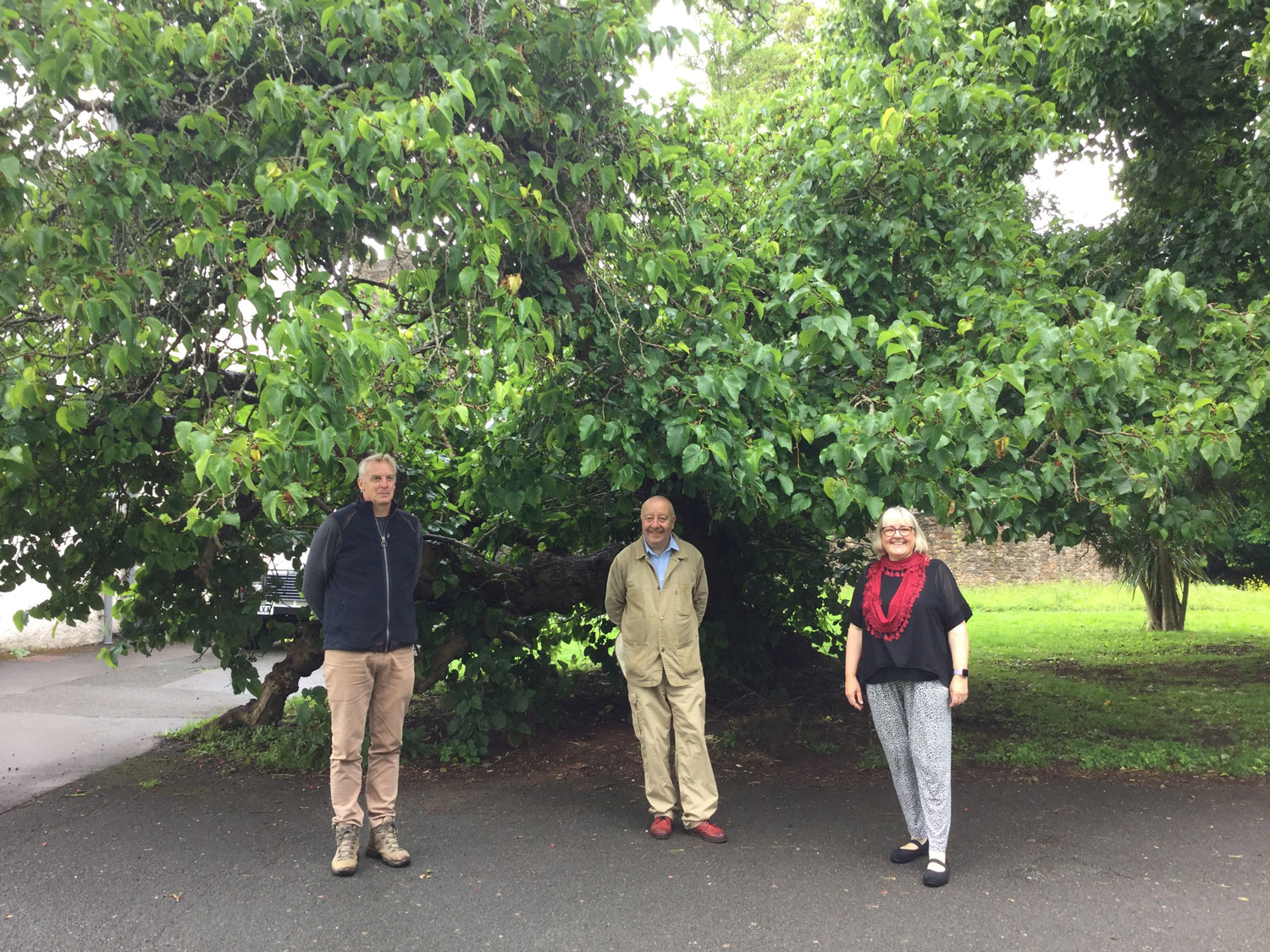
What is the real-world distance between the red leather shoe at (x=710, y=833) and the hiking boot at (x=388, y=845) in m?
1.49

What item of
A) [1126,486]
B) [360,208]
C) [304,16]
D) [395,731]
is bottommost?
[395,731]

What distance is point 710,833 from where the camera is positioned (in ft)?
16.3

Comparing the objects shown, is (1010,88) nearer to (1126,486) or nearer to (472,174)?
(1126,486)

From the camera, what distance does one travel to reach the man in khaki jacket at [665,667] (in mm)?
5035

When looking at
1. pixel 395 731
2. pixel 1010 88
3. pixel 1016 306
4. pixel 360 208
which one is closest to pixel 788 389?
pixel 1016 306

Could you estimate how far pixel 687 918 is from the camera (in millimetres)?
4047

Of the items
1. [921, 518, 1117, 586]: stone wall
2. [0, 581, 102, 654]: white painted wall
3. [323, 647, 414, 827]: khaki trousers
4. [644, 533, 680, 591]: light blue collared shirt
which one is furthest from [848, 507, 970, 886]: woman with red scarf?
[921, 518, 1117, 586]: stone wall

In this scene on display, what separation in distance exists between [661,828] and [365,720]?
1.63m

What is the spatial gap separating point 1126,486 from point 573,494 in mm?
3583

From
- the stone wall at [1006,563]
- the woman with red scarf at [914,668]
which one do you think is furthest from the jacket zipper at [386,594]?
the stone wall at [1006,563]

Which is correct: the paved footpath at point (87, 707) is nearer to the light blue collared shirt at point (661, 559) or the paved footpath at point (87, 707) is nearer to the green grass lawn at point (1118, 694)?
the light blue collared shirt at point (661, 559)

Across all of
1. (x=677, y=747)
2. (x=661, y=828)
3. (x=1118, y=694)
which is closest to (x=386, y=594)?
(x=677, y=747)

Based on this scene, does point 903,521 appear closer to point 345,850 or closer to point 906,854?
point 906,854

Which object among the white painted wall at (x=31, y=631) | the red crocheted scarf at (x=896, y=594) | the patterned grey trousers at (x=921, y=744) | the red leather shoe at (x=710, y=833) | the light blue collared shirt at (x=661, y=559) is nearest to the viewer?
the patterned grey trousers at (x=921, y=744)
